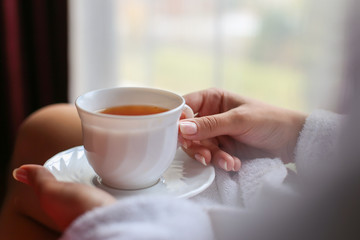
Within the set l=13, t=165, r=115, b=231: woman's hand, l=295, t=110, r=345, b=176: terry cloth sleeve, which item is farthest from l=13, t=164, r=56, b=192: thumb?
l=295, t=110, r=345, b=176: terry cloth sleeve

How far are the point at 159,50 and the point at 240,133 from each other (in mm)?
1261

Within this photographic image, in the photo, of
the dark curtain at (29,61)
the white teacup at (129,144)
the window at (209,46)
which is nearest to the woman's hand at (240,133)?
the white teacup at (129,144)

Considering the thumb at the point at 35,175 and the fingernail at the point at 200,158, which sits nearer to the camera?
the thumb at the point at 35,175

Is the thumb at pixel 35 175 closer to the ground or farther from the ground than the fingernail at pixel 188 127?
closer to the ground

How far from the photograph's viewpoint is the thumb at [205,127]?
28.7 inches

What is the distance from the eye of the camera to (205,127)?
0.75m

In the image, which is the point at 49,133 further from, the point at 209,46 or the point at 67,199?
the point at 209,46

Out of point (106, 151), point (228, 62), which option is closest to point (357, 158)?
point (106, 151)

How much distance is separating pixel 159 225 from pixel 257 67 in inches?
58.6

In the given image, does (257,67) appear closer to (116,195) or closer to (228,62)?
(228,62)

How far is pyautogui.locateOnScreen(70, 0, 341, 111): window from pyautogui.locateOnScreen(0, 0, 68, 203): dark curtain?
82 mm

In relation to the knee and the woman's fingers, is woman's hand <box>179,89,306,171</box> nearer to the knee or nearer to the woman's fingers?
the woman's fingers

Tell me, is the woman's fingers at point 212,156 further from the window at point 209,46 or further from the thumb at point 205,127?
the window at point 209,46

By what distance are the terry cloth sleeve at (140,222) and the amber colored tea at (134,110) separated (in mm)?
236
